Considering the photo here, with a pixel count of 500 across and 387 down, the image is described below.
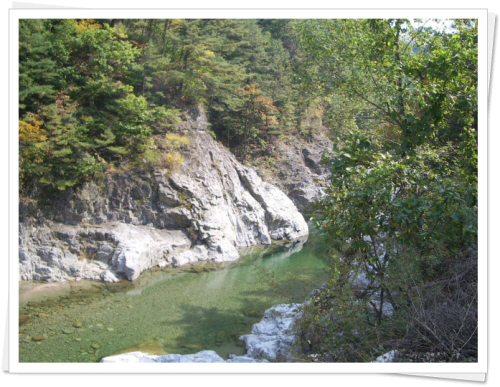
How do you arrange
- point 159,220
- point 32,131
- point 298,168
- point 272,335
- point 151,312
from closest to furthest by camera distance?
point 272,335
point 151,312
point 32,131
point 159,220
point 298,168

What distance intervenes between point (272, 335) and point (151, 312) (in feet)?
8.77

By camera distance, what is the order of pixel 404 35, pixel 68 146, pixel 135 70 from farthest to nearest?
1. pixel 135 70
2. pixel 68 146
3. pixel 404 35

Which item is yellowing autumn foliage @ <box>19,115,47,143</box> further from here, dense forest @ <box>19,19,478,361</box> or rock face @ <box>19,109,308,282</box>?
rock face @ <box>19,109,308,282</box>

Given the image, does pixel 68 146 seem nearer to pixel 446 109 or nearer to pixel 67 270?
pixel 67 270

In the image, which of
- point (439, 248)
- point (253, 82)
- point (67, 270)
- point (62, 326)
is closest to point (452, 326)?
point (439, 248)

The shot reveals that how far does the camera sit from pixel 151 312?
7.73 meters

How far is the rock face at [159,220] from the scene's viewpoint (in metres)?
9.30

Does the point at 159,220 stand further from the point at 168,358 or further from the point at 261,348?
the point at 261,348

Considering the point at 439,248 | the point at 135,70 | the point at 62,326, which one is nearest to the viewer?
the point at 439,248

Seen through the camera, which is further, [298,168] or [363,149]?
[298,168]

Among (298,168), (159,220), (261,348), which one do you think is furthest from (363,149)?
(298,168)

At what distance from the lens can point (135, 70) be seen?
487 inches

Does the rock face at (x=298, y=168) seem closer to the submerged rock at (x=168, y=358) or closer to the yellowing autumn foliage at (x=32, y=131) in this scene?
the yellowing autumn foliage at (x=32, y=131)

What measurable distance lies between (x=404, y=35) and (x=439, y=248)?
378 centimetres
